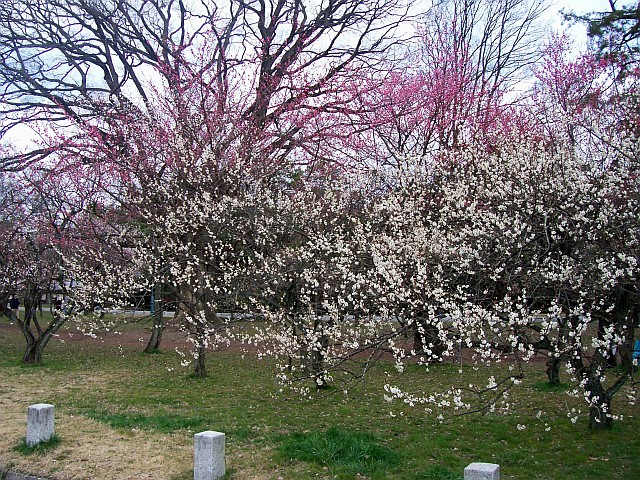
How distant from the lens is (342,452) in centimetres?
569

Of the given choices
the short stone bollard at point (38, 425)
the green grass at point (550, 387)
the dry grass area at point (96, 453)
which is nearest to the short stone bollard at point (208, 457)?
the dry grass area at point (96, 453)

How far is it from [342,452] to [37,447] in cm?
334

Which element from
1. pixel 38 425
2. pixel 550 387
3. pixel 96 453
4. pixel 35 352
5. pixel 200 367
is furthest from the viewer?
pixel 35 352

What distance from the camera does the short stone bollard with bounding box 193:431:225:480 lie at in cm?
515

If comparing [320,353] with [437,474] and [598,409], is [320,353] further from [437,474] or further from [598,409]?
[598,409]

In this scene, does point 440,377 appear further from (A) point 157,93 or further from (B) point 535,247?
(A) point 157,93

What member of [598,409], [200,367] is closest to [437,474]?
[598,409]

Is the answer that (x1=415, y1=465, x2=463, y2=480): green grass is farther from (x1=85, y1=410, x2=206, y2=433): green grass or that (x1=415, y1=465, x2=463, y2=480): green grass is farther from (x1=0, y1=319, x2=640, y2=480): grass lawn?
(x1=85, y1=410, x2=206, y2=433): green grass

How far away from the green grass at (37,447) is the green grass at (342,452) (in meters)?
2.55

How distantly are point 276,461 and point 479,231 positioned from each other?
10.2 ft

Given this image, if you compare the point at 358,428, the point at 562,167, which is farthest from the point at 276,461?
the point at 562,167

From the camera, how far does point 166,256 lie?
1016 cm

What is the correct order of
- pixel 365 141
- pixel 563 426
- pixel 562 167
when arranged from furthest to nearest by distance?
pixel 365 141
pixel 563 426
pixel 562 167

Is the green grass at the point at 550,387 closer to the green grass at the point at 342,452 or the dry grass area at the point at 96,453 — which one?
the green grass at the point at 342,452
